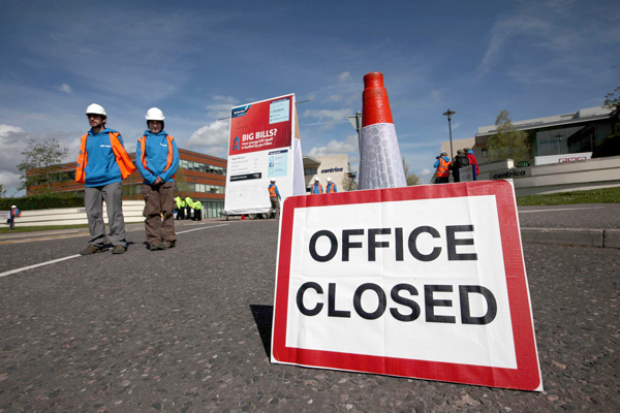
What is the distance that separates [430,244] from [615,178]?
2468 cm

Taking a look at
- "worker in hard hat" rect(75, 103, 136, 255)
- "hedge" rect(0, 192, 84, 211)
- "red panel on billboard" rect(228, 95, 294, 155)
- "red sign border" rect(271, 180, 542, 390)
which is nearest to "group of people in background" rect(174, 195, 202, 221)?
"hedge" rect(0, 192, 84, 211)

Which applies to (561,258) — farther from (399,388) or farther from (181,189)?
(181,189)

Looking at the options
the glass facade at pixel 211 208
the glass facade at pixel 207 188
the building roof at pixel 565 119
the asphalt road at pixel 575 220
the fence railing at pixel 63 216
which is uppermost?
the building roof at pixel 565 119

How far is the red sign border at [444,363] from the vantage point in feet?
3.82

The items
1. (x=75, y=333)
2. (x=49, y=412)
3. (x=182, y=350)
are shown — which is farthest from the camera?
(x=75, y=333)

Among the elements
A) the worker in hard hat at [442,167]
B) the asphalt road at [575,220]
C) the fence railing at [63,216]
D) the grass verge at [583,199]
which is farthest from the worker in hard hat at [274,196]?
the fence railing at [63,216]

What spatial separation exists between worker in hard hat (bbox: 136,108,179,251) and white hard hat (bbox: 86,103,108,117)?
0.57m

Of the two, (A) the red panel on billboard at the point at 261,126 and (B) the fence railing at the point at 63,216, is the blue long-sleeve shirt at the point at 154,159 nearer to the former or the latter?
(A) the red panel on billboard at the point at 261,126

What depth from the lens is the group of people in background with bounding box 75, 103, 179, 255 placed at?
15.2ft

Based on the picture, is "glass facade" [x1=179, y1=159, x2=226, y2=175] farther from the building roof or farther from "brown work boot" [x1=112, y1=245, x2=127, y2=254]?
"brown work boot" [x1=112, y1=245, x2=127, y2=254]

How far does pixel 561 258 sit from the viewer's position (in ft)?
10.2

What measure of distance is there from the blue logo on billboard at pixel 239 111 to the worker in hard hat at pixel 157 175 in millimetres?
15364

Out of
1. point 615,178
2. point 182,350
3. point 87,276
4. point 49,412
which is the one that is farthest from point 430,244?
point 615,178

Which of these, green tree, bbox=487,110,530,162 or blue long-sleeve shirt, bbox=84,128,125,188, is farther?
green tree, bbox=487,110,530,162
